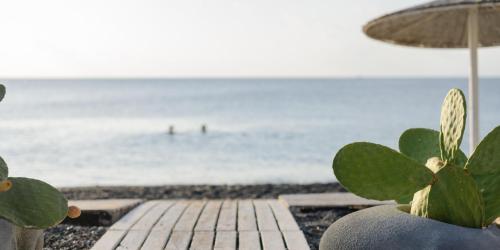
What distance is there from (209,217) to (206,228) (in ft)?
1.54

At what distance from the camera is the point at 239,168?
16.4 meters

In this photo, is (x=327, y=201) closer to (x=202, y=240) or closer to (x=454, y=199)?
(x=202, y=240)

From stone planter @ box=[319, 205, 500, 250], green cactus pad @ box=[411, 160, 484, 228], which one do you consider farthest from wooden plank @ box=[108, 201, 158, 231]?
green cactus pad @ box=[411, 160, 484, 228]

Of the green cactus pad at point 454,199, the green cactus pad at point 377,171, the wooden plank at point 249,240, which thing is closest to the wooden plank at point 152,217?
the wooden plank at point 249,240

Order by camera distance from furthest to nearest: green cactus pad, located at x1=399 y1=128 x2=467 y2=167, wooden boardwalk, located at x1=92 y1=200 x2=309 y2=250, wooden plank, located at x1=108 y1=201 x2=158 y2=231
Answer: wooden plank, located at x1=108 y1=201 x2=158 y2=231
wooden boardwalk, located at x1=92 y1=200 x2=309 y2=250
green cactus pad, located at x1=399 y1=128 x2=467 y2=167

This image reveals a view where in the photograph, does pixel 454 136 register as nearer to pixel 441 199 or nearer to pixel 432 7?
pixel 441 199

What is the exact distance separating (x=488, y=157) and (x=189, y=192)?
6688mm

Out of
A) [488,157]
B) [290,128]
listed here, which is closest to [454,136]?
[488,157]

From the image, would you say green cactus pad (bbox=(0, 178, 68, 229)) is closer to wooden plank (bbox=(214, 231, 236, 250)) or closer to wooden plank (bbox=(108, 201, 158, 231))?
wooden plank (bbox=(214, 231, 236, 250))

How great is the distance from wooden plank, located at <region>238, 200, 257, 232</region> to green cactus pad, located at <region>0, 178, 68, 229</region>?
2072 mm

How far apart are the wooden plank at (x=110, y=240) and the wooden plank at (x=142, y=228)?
0.04m

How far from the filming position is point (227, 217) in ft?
17.3

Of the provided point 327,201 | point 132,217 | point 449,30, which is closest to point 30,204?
point 132,217

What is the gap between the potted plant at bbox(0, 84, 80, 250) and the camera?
2760mm
